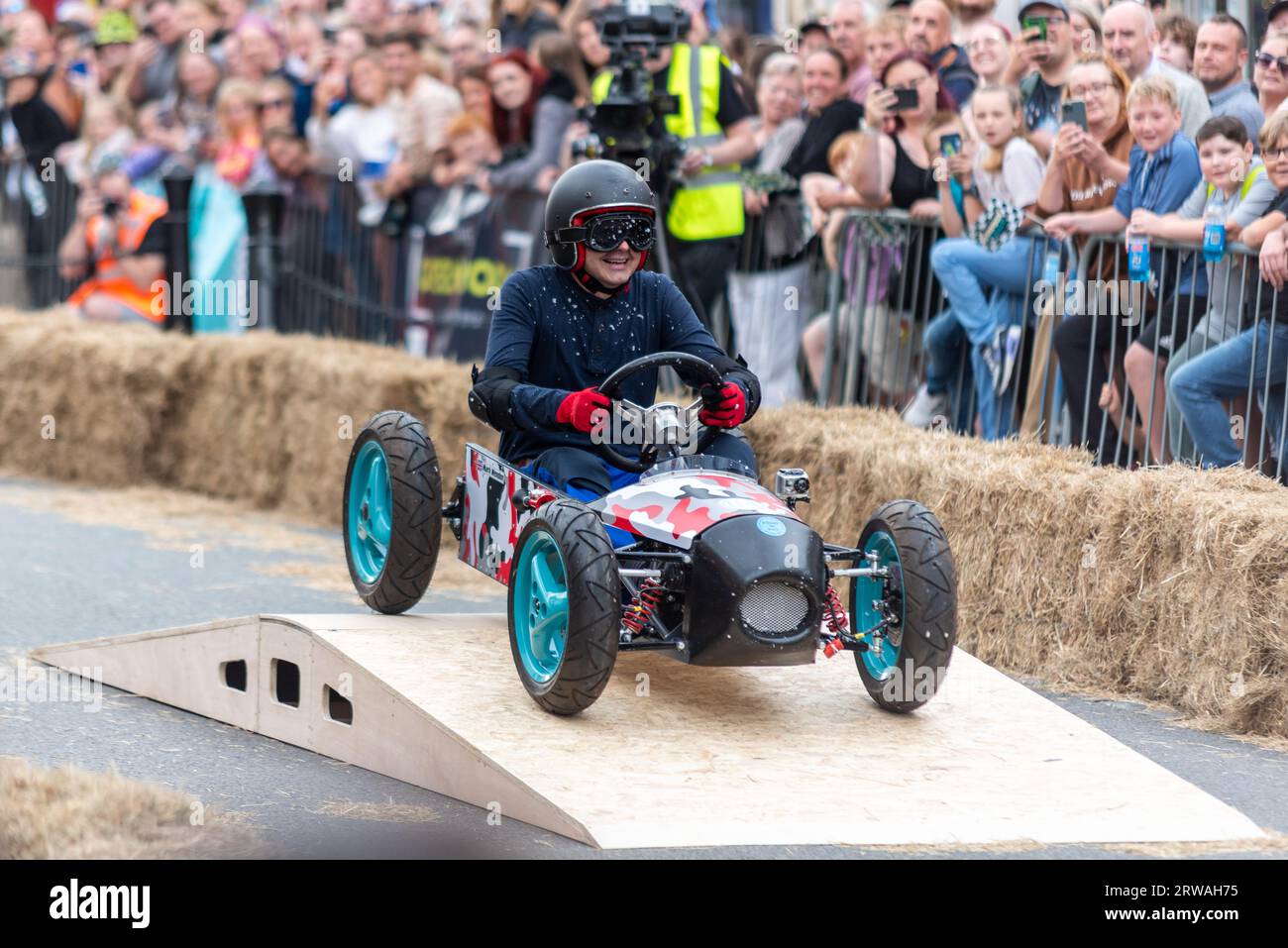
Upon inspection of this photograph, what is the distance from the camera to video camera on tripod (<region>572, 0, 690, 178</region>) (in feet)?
35.1

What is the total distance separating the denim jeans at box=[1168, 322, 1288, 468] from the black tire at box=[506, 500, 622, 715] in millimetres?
3104

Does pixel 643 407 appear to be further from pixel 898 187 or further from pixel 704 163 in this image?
pixel 704 163

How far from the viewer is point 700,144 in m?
11.3

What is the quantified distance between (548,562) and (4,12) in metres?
14.7

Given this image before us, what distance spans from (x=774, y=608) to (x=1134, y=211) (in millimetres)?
3452

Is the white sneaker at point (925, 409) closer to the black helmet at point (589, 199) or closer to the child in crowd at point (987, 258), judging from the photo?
the child in crowd at point (987, 258)

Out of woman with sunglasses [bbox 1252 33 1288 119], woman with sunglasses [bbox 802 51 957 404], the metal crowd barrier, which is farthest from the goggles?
woman with sunglasses [bbox 802 51 957 404]

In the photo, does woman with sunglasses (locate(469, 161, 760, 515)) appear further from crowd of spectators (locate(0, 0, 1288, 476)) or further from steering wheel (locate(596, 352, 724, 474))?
crowd of spectators (locate(0, 0, 1288, 476))

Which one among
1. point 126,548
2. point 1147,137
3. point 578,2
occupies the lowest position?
point 126,548

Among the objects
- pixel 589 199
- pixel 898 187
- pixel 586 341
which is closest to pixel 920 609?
pixel 586 341

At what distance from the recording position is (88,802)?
216 inches

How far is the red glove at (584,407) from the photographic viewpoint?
22.2 feet
